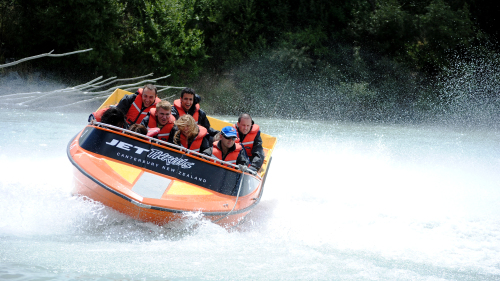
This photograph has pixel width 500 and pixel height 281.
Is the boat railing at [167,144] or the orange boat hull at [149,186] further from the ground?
the boat railing at [167,144]

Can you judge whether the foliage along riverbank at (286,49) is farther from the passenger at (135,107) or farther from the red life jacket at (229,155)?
the red life jacket at (229,155)

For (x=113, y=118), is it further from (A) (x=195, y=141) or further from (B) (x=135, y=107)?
(B) (x=135, y=107)

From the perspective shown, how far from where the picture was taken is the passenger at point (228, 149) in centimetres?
416

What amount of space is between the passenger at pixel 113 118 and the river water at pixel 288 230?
0.70 m

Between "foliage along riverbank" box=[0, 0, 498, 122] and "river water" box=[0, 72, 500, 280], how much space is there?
813 cm

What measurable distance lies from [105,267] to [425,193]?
4432 mm

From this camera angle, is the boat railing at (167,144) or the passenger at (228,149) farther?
the passenger at (228,149)

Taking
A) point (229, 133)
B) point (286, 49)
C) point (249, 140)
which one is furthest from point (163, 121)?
point (286, 49)

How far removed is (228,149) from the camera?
14.0 ft

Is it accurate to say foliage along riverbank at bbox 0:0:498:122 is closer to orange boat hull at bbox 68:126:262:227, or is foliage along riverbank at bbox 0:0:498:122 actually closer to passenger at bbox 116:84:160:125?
passenger at bbox 116:84:160:125

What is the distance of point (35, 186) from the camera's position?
430 centimetres

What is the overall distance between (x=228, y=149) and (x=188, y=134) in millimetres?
400

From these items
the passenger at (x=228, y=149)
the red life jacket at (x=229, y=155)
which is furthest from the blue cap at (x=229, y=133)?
the red life jacket at (x=229, y=155)

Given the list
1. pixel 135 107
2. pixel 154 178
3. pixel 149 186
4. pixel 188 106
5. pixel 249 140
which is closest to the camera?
pixel 149 186
